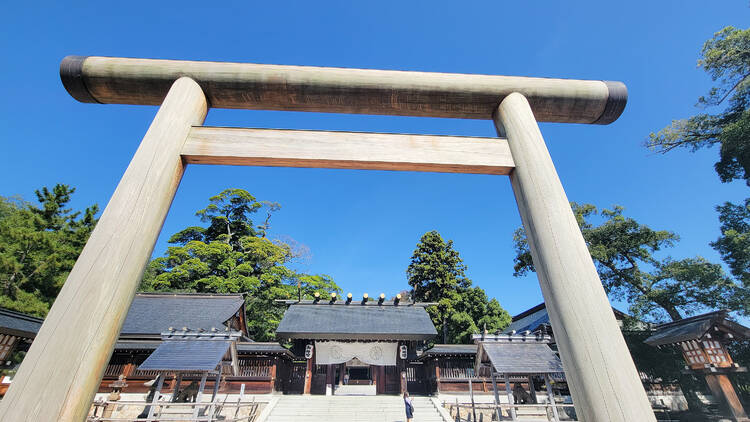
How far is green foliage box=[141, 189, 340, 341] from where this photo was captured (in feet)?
81.0

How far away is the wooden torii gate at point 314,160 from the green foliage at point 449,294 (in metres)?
23.4

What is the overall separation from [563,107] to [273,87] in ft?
7.27

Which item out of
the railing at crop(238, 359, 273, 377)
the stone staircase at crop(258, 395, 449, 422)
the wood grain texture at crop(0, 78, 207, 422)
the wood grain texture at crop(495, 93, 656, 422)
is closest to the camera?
the wood grain texture at crop(0, 78, 207, 422)

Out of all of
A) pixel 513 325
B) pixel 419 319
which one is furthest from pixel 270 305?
pixel 513 325

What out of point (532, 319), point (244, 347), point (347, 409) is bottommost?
point (347, 409)

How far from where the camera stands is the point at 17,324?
9742mm

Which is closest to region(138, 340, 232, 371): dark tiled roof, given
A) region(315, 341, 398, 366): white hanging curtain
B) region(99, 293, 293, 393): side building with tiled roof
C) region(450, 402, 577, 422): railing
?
region(99, 293, 293, 393): side building with tiled roof

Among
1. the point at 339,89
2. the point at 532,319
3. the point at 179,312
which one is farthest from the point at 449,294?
the point at 339,89

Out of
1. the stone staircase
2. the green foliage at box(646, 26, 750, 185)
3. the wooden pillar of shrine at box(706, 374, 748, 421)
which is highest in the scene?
the green foliage at box(646, 26, 750, 185)

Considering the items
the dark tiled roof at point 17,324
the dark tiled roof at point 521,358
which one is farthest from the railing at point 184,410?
the dark tiled roof at point 521,358

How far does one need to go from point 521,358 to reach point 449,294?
609 inches

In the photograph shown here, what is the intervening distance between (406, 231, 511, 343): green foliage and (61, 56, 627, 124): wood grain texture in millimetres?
23233

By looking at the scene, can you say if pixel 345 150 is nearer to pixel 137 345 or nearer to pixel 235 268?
pixel 137 345

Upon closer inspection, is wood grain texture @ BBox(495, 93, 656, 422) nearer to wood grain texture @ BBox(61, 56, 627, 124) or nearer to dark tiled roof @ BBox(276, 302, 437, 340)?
wood grain texture @ BBox(61, 56, 627, 124)
